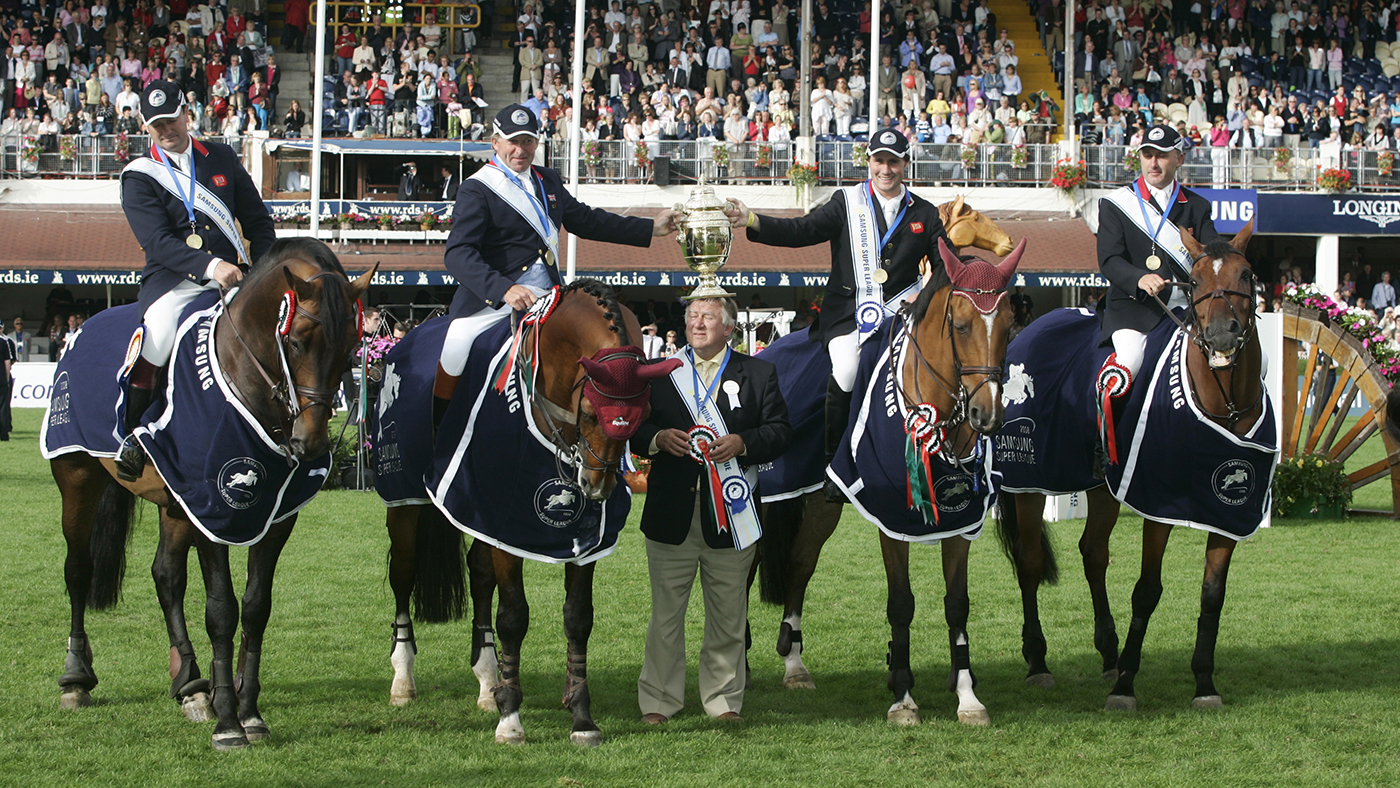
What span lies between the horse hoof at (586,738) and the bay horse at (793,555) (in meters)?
1.39

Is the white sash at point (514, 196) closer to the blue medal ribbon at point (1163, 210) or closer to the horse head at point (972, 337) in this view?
the horse head at point (972, 337)

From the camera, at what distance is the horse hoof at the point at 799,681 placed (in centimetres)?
689

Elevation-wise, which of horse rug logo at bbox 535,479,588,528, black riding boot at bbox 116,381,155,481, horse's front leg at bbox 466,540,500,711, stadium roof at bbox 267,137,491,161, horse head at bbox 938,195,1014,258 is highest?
stadium roof at bbox 267,137,491,161

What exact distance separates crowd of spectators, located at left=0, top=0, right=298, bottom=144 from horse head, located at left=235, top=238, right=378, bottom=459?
23.6 m

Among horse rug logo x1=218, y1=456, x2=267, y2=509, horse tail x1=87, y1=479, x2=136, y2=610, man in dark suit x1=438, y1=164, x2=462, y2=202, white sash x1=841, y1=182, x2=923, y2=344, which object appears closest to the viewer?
horse rug logo x1=218, y1=456, x2=267, y2=509

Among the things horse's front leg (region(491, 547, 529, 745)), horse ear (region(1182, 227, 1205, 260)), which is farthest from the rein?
horse ear (region(1182, 227, 1205, 260))

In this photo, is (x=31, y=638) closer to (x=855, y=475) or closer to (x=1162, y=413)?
(x=855, y=475)

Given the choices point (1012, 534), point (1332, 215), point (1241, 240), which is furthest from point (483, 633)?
point (1332, 215)

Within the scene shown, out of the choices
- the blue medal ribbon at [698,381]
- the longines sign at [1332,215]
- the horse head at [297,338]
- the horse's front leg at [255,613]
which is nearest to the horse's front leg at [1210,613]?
the blue medal ribbon at [698,381]

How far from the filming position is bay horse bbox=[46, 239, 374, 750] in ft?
17.3

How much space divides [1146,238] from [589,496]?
3.30 meters

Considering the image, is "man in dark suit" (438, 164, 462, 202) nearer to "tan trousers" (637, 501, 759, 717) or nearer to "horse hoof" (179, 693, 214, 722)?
"horse hoof" (179, 693, 214, 722)

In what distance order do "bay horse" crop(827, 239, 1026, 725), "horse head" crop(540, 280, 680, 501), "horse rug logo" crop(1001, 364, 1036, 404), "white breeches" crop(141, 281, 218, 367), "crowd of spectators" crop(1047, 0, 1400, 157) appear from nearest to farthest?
"horse head" crop(540, 280, 680, 501) → "bay horse" crop(827, 239, 1026, 725) → "white breeches" crop(141, 281, 218, 367) → "horse rug logo" crop(1001, 364, 1036, 404) → "crowd of spectators" crop(1047, 0, 1400, 157)

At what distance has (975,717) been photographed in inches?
239
